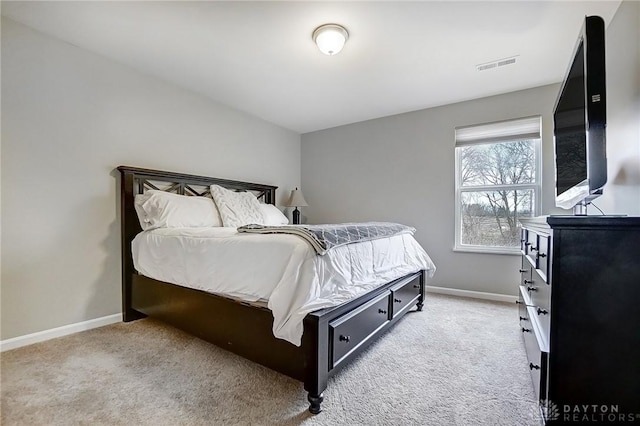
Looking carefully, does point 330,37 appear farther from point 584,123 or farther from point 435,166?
point 435,166

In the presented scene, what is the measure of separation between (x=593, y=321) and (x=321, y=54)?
2.44 m

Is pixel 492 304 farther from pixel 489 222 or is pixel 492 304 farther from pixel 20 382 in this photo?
pixel 20 382

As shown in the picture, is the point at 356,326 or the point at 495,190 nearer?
the point at 356,326

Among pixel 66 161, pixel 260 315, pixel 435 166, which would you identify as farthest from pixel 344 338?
pixel 435 166

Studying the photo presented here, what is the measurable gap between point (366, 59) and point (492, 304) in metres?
2.80

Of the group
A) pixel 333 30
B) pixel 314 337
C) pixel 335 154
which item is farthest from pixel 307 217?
pixel 314 337

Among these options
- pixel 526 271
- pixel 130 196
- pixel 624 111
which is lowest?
pixel 526 271

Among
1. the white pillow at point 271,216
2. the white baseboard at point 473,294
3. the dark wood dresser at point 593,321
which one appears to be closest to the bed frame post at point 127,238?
the white pillow at point 271,216

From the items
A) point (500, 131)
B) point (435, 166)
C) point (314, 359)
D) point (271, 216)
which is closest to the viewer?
point (314, 359)

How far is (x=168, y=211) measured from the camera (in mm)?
2428

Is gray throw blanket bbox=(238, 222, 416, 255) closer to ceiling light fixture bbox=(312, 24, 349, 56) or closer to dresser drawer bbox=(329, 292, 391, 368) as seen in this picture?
dresser drawer bbox=(329, 292, 391, 368)

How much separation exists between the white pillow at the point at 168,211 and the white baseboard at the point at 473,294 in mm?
2784

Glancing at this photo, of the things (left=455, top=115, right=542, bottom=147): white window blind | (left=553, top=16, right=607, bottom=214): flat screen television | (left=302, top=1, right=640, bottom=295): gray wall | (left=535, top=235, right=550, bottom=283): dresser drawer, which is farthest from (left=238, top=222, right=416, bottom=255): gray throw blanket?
(left=455, top=115, right=542, bottom=147): white window blind

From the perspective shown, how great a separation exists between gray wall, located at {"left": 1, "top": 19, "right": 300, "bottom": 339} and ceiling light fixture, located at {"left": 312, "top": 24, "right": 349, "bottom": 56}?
1.78 m
